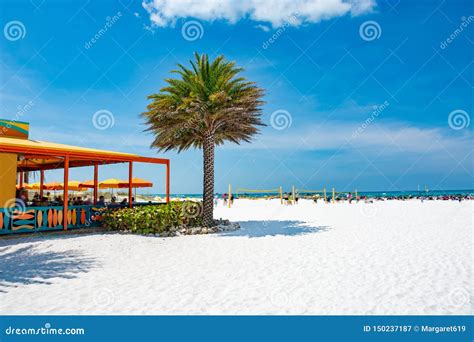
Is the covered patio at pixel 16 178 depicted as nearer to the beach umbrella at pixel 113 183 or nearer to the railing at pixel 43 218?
the railing at pixel 43 218

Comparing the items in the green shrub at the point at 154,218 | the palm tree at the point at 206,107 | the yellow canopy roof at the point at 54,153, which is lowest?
the green shrub at the point at 154,218

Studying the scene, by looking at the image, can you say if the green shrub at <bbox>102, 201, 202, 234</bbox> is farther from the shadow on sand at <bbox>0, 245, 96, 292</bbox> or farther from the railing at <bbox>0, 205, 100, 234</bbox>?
the shadow on sand at <bbox>0, 245, 96, 292</bbox>

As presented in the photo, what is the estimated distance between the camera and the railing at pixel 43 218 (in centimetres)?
1275

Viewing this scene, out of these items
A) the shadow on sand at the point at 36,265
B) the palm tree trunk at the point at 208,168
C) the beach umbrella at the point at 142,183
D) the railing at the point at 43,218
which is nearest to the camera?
the shadow on sand at the point at 36,265

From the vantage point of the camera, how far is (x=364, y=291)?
632 centimetres

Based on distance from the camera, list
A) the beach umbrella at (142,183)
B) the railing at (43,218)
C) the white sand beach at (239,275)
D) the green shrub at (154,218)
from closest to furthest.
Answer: the white sand beach at (239,275), the railing at (43,218), the green shrub at (154,218), the beach umbrella at (142,183)

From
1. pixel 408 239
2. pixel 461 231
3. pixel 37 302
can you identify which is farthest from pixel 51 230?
pixel 461 231

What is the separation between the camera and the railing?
41.8ft

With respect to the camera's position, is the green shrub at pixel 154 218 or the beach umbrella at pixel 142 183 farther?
the beach umbrella at pixel 142 183

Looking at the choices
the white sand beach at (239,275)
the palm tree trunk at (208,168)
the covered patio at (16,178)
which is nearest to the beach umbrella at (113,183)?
the covered patio at (16,178)

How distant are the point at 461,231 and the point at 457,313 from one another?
37.4 ft

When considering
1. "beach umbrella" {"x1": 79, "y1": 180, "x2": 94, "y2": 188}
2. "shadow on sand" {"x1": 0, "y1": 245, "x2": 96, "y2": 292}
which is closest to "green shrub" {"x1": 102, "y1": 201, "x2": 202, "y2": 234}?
"shadow on sand" {"x1": 0, "y1": 245, "x2": 96, "y2": 292}

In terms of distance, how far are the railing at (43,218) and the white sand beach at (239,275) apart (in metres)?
0.64

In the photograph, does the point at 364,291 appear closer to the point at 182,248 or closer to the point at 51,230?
the point at 182,248
